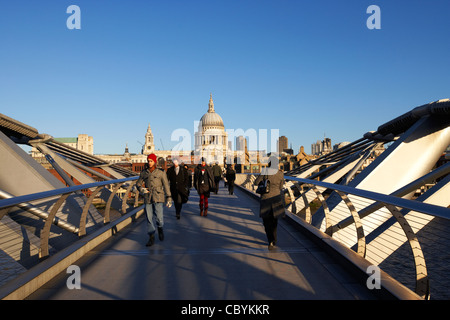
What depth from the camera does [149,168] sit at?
642cm

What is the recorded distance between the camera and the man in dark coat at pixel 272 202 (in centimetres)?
582

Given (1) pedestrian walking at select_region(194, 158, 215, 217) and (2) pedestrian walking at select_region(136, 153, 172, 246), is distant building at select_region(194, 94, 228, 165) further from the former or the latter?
(2) pedestrian walking at select_region(136, 153, 172, 246)

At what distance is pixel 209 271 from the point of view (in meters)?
4.48

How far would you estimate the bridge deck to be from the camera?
12.2ft

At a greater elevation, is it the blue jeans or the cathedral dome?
the cathedral dome

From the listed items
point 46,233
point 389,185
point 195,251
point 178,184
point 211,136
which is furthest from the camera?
point 211,136

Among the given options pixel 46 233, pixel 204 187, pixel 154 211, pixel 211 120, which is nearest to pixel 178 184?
pixel 204 187

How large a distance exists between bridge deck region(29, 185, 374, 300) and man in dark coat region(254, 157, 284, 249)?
0.32 metres

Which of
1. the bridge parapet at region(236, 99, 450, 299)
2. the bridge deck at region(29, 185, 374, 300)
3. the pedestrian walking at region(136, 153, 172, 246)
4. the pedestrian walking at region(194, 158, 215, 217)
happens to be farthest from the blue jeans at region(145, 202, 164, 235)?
the pedestrian walking at region(194, 158, 215, 217)

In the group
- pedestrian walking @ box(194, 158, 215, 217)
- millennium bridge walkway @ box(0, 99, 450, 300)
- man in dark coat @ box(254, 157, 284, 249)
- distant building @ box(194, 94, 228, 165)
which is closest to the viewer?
millennium bridge walkway @ box(0, 99, 450, 300)

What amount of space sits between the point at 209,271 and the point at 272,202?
71.7 inches

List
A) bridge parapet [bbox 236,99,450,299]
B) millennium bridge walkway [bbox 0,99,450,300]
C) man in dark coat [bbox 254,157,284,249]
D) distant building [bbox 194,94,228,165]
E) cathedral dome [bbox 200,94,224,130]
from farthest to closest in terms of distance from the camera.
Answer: cathedral dome [bbox 200,94,224,130], distant building [bbox 194,94,228,165], bridge parapet [bbox 236,99,450,299], man in dark coat [bbox 254,157,284,249], millennium bridge walkway [bbox 0,99,450,300]

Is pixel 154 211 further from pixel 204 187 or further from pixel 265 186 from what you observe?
pixel 204 187

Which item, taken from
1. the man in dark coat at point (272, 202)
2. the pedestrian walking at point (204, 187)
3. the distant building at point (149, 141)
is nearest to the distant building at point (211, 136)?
the distant building at point (149, 141)
